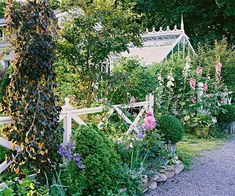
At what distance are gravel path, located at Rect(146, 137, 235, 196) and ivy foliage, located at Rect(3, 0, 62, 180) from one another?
1.88 meters

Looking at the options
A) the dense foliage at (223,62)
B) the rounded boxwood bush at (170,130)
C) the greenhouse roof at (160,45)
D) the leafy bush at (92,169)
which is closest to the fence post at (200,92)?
the dense foliage at (223,62)

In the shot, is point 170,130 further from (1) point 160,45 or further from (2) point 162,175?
(1) point 160,45

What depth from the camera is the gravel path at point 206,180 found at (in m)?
5.24

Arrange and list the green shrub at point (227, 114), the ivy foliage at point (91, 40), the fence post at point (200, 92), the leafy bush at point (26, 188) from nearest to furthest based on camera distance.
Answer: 1. the leafy bush at point (26, 188)
2. the ivy foliage at point (91, 40)
3. the fence post at point (200, 92)
4. the green shrub at point (227, 114)

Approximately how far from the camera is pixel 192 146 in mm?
8117

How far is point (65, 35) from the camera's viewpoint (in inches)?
227

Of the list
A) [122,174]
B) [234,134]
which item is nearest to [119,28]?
[122,174]

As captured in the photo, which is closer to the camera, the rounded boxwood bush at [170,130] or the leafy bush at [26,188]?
the leafy bush at [26,188]

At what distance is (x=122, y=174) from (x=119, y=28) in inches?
92.7

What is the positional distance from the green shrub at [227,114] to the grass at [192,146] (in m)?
0.87

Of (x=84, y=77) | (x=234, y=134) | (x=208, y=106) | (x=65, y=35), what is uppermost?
(x=65, y=35)

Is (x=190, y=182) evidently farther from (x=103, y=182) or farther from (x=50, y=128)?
(x=50, y=128)

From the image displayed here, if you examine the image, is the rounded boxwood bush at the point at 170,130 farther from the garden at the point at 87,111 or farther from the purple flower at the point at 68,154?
the purple flower at the point at 68,154

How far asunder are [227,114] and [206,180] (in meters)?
4.33
